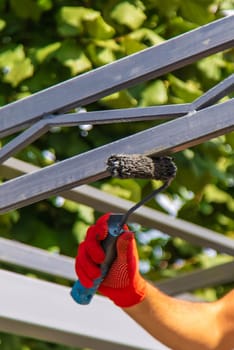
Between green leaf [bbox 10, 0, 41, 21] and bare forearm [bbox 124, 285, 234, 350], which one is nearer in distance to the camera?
bare forearm [bbox 124, 285, 234, 350]

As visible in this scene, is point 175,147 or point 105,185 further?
point 105,185

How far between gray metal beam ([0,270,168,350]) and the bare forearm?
67cm

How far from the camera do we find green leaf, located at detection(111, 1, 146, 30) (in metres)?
4.87

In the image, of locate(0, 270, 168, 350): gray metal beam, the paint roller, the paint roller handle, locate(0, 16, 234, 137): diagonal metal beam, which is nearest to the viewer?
the paint roller

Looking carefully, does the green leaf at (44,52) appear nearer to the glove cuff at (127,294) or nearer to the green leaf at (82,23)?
the green leaf at (82,23)

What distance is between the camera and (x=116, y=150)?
2.93 metres

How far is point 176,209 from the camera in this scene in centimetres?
558

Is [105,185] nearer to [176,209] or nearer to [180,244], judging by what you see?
[176,209]

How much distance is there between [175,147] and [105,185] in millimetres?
2160

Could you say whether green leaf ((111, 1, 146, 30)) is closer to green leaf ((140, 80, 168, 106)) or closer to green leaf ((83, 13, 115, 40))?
green leaf ((83, 13, 115, 40))

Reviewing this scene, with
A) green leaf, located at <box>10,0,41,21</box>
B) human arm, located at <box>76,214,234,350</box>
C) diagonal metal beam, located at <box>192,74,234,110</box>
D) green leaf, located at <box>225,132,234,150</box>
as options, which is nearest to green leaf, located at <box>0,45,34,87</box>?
green leaf, located at <box>10,0,41,21</box>

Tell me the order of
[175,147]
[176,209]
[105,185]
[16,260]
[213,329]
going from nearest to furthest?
[175,147]
[213,329]
[16,260]
[105,185]
[176,209]

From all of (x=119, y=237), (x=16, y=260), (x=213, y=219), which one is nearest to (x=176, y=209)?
(x=213, y=219)

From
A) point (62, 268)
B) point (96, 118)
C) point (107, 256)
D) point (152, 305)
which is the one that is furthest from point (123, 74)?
point (62, 268)
